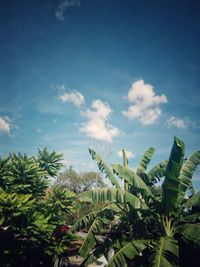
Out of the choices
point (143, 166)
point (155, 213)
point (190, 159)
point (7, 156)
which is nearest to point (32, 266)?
point (7, 156)

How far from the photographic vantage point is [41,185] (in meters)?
11.6

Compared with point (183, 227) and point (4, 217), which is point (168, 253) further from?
point (4, 217)

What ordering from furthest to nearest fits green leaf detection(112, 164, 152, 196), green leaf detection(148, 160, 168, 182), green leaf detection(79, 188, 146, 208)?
green leaf detection(148, 160, 168, 182)
green leaf detection(112, 164, 152, 196)
green leaf detection(79, 188, 146, 208)

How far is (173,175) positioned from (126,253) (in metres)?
2.89

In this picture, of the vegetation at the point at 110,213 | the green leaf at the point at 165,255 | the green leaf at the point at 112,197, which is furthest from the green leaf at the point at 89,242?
the green leaf at the point at 165,255

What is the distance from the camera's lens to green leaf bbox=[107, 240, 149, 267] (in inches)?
268

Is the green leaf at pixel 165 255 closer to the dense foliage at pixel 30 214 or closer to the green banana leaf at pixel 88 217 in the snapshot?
the green banana leaf at pixel 88 217

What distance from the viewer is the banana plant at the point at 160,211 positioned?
673 centimetres

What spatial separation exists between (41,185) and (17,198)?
11.0 ft

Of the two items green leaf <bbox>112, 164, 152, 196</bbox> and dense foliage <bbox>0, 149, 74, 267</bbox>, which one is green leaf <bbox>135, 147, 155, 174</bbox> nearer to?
green leaf <bbox>112, 164, 152, 196</bbox>

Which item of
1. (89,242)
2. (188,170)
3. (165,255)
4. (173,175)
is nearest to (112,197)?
(89,242)

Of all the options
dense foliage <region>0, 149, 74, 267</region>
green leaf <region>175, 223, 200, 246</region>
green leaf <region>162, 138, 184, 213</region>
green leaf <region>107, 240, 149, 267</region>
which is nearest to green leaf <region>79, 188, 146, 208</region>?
green leaf <region>162, 138, 184, 213</region>

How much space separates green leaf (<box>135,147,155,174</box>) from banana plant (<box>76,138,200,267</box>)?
0.50 meters

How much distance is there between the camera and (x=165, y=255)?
21.1ft
